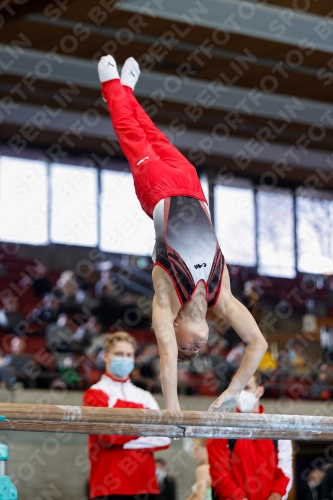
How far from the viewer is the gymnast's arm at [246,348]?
4309 mm

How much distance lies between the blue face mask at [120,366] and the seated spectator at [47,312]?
225 inches

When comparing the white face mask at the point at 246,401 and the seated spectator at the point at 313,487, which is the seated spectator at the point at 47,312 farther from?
the white face mask at the point at 246,401

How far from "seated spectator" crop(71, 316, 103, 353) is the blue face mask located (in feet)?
15.2

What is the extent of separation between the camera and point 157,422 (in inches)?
141

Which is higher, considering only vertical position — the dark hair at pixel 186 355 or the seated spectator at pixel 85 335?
the seated spectator at pixel 85 335

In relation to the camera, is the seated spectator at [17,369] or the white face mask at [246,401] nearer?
the white face mask at [246,401]

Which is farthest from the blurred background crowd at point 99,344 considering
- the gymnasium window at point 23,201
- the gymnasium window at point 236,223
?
the gymnasium window at point 236,223

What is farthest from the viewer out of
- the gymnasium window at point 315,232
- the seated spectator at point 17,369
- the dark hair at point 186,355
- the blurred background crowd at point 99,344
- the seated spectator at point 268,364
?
the gymnasium window at point 315,232

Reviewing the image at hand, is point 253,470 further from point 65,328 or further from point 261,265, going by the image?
point 261,265

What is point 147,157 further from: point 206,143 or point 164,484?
point 206,143

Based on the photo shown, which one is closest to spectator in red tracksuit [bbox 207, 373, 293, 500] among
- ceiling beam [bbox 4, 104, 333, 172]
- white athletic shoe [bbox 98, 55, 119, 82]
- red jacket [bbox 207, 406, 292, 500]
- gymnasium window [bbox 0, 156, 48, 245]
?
red jacket [bbox 207, 406, 292, 500]

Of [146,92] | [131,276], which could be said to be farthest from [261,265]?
[146,92]

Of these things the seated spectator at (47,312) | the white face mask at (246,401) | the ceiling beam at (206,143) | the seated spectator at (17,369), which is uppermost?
the ceiling beam at (206,143)

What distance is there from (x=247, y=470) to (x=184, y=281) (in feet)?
4.72
